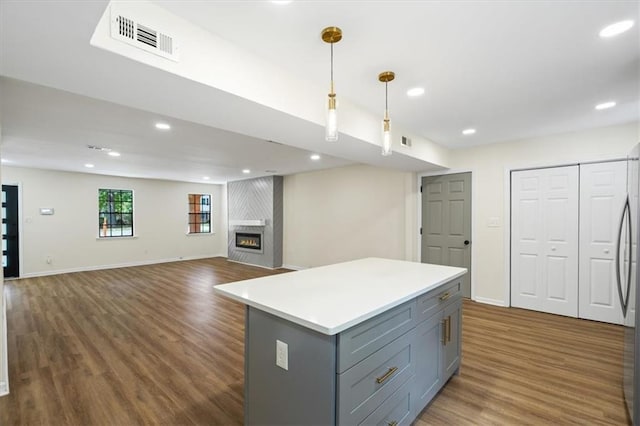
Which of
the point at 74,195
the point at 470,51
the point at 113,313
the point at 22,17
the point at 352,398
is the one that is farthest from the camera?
the point at 74,195

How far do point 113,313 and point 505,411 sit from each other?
→ 472cm

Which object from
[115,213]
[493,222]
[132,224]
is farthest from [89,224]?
[493,222]

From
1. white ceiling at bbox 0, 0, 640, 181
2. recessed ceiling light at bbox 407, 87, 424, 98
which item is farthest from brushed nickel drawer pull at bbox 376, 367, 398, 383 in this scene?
recessed ceiling light at bbox 407, 87, 424, 98

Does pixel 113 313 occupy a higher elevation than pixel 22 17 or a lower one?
lower

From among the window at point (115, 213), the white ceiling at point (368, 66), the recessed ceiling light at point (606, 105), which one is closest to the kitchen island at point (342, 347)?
the white ceiling at point (368, 66)

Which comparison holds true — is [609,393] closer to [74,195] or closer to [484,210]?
[484,210]

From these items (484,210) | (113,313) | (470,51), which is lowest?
(113,313)

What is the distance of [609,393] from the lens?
2258 mm

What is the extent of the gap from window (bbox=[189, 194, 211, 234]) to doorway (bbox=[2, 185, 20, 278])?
12.6 ft

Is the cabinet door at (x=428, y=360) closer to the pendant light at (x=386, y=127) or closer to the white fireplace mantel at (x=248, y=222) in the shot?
the pendant light at (x=386, y=127)

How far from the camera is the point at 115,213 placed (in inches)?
310

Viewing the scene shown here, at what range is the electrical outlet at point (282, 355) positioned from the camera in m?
1.51

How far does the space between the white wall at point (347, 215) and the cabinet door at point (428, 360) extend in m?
3.07

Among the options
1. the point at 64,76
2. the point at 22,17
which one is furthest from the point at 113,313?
the point at 22,17
